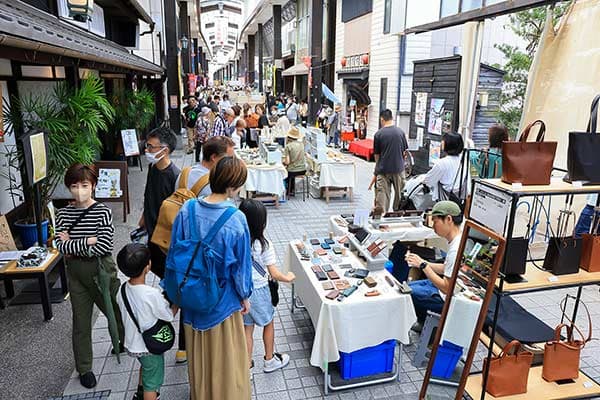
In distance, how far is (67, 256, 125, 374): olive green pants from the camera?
124 inches

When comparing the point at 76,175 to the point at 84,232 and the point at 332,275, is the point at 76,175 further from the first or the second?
the point at 332,275

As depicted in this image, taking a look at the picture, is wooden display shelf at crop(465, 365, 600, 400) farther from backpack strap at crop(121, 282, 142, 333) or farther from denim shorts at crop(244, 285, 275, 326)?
backpack strap at crop(121, 282, 142, 333)

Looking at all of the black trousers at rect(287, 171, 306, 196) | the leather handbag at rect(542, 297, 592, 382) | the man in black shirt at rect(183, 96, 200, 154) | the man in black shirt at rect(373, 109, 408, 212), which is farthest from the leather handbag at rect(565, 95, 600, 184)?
the man in black shirt at rect(183, 96, 200, 154)

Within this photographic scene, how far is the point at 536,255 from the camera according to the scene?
5512 mm

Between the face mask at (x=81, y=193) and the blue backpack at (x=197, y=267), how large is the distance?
44.5 inches

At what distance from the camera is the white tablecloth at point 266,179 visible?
8.43 metres

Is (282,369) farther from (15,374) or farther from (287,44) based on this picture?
(287,44)

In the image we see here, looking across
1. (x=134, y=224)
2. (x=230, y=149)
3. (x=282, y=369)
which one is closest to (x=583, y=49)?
(x=230, y=149)

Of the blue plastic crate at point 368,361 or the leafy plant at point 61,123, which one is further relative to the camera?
the leafy plant at point 61,123

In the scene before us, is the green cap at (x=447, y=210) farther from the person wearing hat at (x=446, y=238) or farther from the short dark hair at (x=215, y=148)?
the short dark hair at (x=215, y=148)

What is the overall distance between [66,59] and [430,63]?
781cm

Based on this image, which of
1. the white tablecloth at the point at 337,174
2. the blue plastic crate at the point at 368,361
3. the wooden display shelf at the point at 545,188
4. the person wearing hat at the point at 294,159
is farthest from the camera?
the white tablecloth at the point at 337,174

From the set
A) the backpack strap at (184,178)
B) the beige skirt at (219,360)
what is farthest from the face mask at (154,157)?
the beige skirt at (219,360)

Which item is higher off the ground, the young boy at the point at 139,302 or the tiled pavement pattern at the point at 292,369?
the young boy at the point at 139,302
